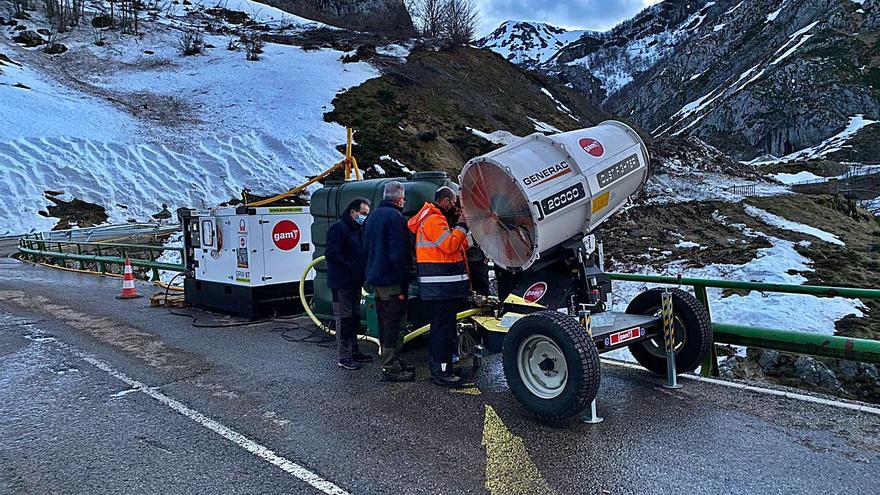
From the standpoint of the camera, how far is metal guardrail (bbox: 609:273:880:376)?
17.3 ft

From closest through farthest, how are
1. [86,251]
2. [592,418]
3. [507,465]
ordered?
1. [507,465]
2. [592,418]
3. [86,251]

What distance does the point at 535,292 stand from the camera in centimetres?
569

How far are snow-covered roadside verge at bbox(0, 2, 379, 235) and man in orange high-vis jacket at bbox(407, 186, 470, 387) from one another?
86.9 ft

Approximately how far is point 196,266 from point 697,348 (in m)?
8.27

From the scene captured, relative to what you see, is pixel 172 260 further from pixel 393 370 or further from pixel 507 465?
pixel 507 465

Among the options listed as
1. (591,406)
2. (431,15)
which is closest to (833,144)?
(431,15)

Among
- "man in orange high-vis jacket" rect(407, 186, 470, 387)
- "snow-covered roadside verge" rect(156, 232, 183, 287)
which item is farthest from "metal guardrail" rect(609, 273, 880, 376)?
"snow-covered roadside verge" rect(156, 232, 183, 287)

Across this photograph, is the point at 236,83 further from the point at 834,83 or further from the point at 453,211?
the point at 834,83

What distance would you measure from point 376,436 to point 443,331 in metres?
1.40

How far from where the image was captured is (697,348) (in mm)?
5652

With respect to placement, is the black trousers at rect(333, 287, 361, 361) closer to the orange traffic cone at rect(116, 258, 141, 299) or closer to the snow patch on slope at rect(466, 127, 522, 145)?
the orange traffic cone at rect(116, 258, 141, 299)

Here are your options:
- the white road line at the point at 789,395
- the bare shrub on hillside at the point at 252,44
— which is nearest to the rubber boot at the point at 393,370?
the white road line at the point at 789,395

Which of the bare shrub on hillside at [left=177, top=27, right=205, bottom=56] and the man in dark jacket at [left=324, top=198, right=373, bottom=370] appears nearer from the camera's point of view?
the man in dark jacket at [left=324, top=198, right=373, bottom=370]

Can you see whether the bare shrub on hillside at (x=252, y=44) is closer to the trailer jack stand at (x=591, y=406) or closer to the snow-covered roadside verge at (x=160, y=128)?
the snow-covered roadside verge at (x=160, y=128)
